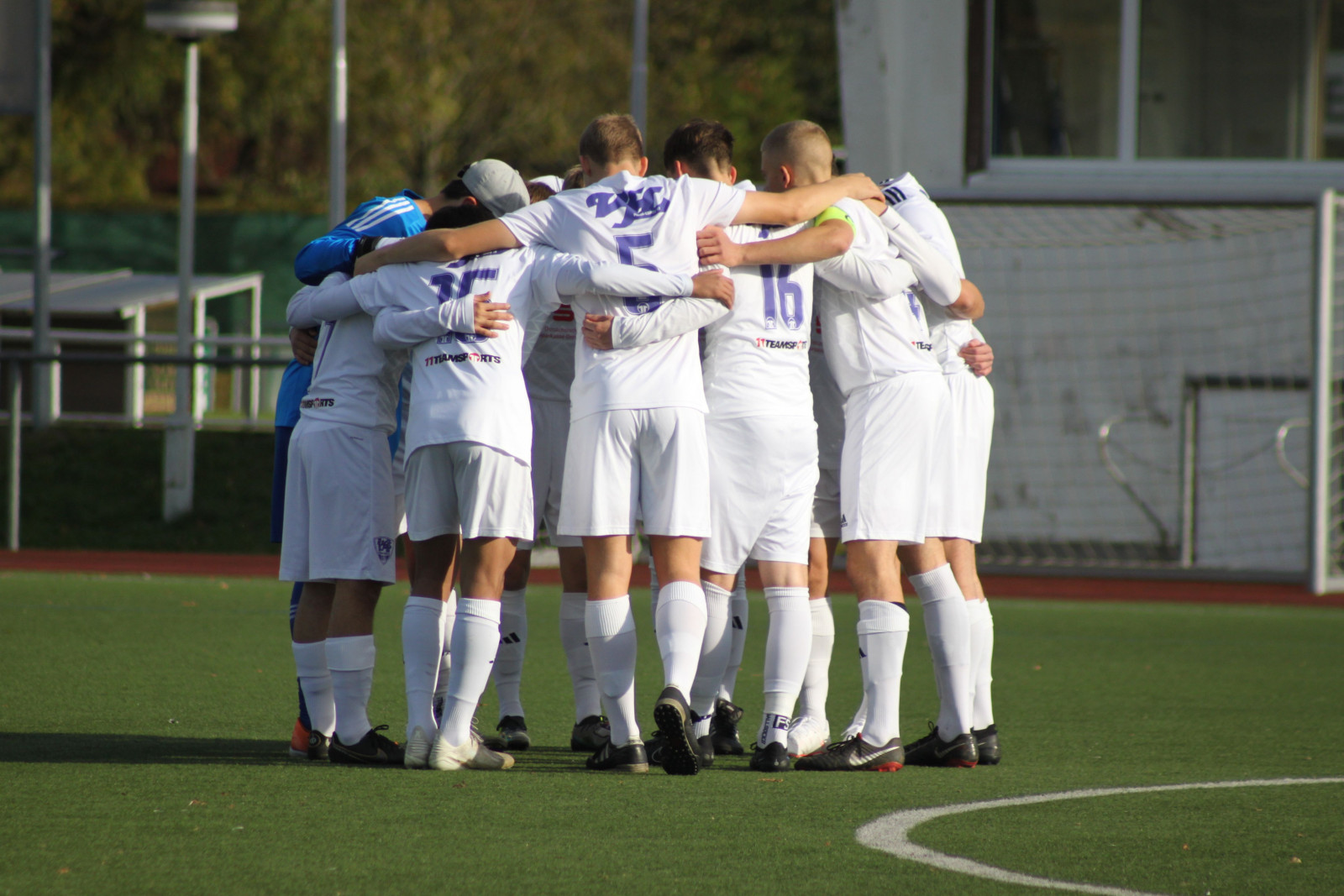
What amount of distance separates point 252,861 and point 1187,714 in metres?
4.35

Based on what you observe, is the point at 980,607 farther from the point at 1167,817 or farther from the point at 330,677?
the point at 330,677

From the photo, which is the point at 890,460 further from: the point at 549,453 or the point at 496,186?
the point at 496,186

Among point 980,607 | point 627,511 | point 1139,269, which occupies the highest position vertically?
point 1139,269

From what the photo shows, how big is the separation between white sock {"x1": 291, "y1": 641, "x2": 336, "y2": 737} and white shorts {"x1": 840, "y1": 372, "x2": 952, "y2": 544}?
1.79m

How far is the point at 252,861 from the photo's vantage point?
12.5 feet

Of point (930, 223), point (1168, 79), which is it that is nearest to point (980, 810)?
point (930, 223)

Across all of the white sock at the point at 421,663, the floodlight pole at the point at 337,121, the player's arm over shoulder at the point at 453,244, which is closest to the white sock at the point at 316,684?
the white sock at the point at 421,663

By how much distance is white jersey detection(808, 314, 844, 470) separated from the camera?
5.92 m

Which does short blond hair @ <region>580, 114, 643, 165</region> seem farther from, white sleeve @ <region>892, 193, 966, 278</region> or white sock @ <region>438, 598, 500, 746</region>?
white sock @ <region>438, 598, 500, 746</region>

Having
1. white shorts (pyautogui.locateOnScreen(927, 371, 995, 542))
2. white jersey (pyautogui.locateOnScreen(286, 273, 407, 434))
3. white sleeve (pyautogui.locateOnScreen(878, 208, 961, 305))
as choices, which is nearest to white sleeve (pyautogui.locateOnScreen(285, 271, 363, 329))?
white jersey (pyautogui.locateOnScreen(286, 273, 407, 434))

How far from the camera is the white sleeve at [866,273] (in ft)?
17.5

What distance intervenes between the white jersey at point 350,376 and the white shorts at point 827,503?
157cm

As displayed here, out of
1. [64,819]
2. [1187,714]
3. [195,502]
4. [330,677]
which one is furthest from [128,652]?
[195,502]

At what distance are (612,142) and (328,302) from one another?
107 cm
